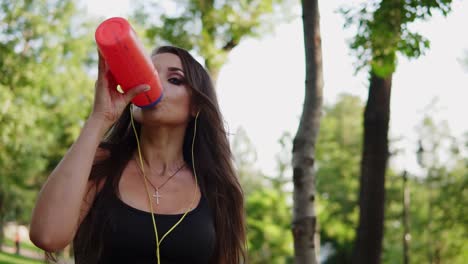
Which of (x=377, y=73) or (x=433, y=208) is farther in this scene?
(x=433, y=208)

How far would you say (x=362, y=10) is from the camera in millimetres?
6336

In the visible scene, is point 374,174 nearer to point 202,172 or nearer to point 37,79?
point 202,172

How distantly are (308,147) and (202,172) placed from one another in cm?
223

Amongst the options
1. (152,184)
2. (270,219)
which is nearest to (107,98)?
(152,184)

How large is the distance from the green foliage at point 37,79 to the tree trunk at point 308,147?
670 inches

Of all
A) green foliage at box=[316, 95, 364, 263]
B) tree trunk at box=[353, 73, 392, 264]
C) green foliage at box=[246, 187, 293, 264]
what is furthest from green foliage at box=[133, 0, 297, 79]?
green foliage at box=[246, 187, 293, 264]

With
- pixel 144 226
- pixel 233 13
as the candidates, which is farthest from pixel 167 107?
pixel 233 13

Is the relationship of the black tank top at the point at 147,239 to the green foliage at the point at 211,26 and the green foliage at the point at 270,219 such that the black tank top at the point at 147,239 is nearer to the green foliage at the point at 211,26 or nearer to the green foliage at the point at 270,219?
the green foliage at the point at 211,26

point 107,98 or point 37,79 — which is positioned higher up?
point 37,79

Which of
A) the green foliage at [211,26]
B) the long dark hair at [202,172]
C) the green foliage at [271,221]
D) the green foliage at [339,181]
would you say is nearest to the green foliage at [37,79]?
the green foliage at [211,26]

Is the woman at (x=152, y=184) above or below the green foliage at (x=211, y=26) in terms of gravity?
below

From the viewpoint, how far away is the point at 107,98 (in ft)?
9.05

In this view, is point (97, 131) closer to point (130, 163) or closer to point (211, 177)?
point (130, 163)

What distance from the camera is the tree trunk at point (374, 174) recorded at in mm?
8438
